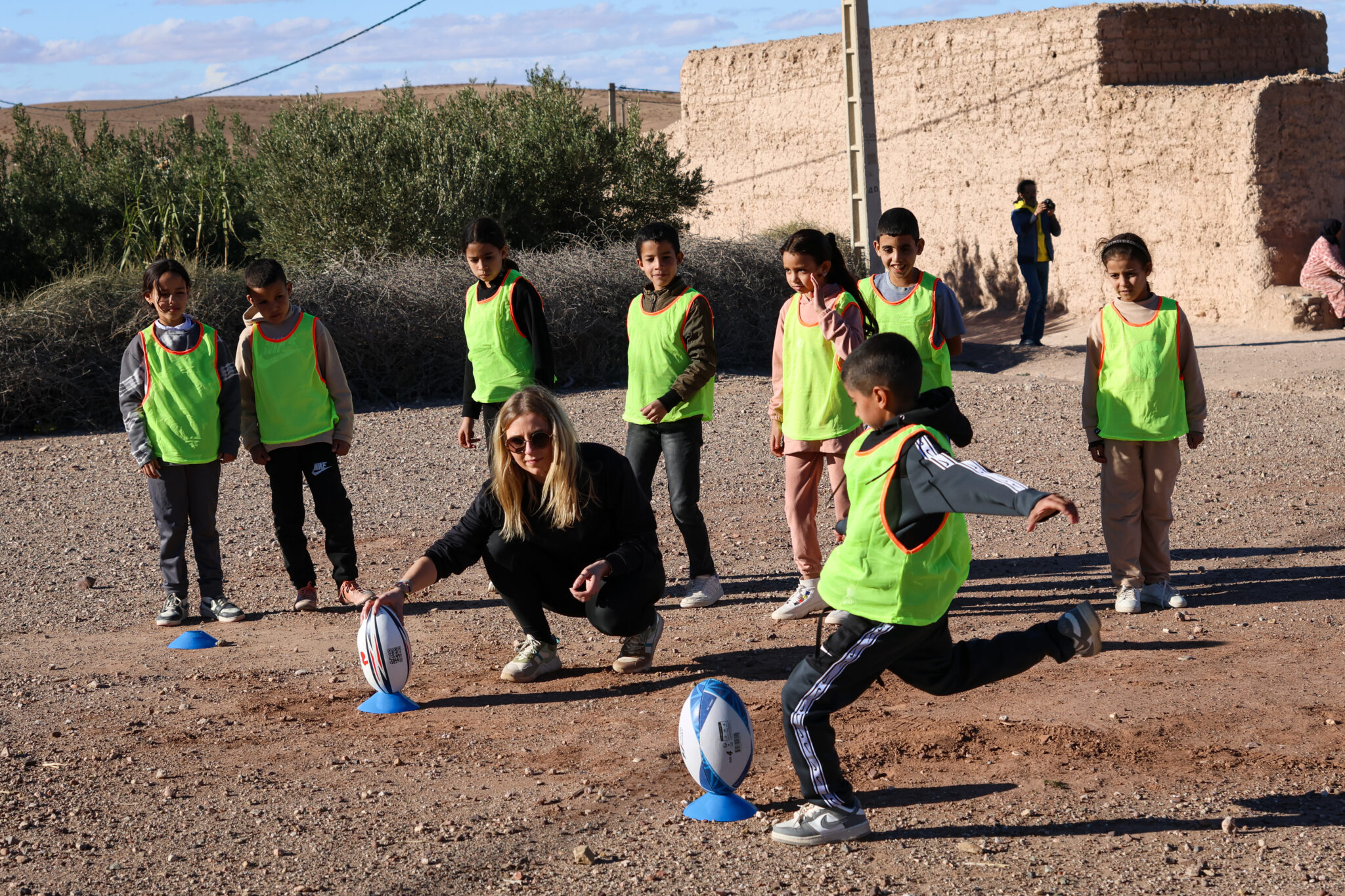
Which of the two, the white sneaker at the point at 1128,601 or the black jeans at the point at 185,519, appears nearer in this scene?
the white sneaker at the point at 1128,601

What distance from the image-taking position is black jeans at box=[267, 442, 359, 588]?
6.11 m

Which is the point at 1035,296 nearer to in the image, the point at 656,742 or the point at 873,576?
the point at 656,742

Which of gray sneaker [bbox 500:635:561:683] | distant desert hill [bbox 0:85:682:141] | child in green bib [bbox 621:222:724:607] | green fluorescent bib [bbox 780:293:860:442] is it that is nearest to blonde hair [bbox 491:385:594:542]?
gray sneaker [bbox 500:635:561:683]

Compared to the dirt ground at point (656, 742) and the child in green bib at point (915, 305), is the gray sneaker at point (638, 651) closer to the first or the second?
the dirt ground at point (656, 742)

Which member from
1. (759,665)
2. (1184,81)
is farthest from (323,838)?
(1184,81)

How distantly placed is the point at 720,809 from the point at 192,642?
2925 millimetres

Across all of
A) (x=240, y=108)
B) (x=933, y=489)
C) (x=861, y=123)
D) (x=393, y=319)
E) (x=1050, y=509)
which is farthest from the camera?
(x=240, y=108)

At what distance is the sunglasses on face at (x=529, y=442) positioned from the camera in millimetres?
4551

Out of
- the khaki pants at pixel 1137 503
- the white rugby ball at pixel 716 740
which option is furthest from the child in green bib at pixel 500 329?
the white rugby ball at pixel 716 740

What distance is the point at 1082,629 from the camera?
364 centimetres

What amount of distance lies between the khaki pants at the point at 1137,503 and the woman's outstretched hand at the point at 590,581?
8.11 feet

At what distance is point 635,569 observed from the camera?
4.84m

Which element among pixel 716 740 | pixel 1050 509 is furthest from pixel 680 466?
pixel 1050 509

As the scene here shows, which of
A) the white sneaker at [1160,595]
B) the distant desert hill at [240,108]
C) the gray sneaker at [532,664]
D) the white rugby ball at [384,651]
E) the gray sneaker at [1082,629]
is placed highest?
the distant desert hill at [240,108]
